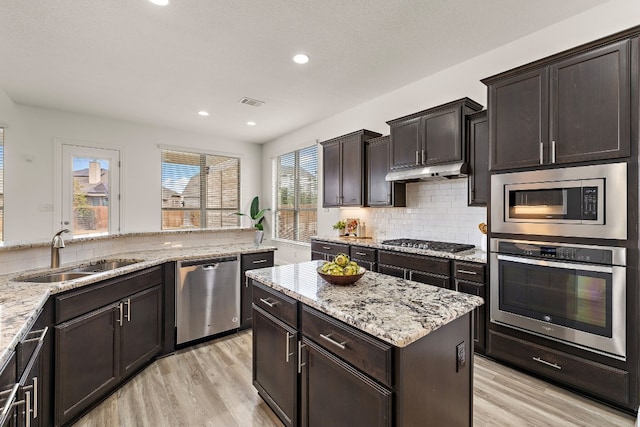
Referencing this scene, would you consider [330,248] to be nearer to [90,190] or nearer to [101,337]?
[101,337]

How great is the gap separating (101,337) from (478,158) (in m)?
3.53

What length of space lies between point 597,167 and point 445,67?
1937mm

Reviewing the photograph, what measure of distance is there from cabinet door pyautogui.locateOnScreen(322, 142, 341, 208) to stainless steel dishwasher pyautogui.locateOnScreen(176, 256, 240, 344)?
191 cm

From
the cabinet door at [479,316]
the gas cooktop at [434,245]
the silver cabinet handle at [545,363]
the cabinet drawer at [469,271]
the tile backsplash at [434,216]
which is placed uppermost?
the tile backsplash at [434,216]

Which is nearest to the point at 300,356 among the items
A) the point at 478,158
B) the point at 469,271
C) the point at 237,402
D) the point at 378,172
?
the point at 237,402

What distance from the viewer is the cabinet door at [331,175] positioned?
15.3 ft

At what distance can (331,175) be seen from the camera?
4801mm

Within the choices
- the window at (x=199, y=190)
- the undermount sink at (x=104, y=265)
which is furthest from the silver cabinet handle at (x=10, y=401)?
the window at (x=199, y=190)

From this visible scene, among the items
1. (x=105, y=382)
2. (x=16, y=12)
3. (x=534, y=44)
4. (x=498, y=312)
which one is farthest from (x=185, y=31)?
(x=498, y=312)

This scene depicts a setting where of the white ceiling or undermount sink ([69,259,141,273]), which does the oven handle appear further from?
undermount sink ([69,259,141,273])

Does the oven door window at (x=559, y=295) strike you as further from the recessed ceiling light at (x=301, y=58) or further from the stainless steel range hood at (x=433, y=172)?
the recessed ceiling light at (x=301, y=58)

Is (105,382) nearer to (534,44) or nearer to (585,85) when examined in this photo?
(585,85)

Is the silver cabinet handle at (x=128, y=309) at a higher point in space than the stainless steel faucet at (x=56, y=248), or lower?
lower

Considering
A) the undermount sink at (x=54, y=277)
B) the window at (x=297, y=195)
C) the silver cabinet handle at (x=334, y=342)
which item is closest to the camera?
the silver cabinet handle at (x=334, y=342)
